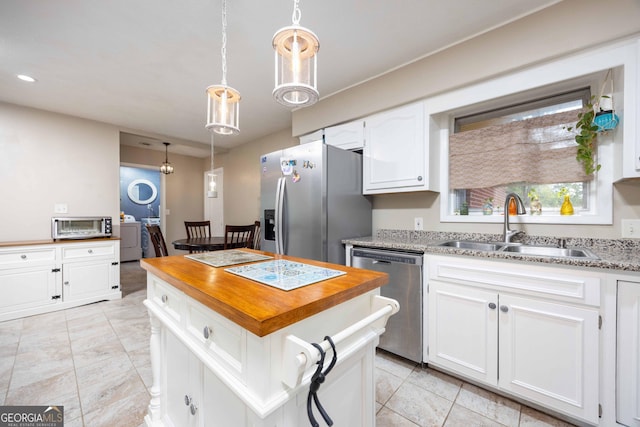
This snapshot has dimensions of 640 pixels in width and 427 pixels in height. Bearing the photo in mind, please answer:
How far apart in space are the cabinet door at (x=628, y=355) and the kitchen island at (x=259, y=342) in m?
1.22

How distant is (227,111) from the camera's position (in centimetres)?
126

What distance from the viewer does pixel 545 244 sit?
1.83m

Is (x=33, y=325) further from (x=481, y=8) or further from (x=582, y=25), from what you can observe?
(x=582, y=25)

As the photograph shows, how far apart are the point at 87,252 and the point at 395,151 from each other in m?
3.92

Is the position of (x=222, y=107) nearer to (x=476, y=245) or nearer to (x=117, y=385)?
(x=117, y=385)

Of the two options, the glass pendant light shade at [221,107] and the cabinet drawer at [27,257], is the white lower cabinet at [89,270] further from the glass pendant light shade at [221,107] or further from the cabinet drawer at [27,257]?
the glass pendant light shade at [221,107]

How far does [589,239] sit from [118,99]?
4.53 m

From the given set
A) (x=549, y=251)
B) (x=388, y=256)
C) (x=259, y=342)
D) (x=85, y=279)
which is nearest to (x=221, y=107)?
(x=259, y=342)

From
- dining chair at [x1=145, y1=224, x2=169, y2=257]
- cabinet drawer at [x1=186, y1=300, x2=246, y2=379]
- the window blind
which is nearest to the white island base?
cabinet drawer at [x1=186, y1=300, x2=246, y2=379]

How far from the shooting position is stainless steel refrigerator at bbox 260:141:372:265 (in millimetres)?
2258

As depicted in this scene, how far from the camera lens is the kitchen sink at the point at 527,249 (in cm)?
158

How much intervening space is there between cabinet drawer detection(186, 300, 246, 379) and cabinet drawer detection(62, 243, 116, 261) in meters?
3.35

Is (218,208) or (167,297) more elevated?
(218,208)

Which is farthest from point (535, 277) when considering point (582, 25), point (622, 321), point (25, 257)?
point (25, 257)
